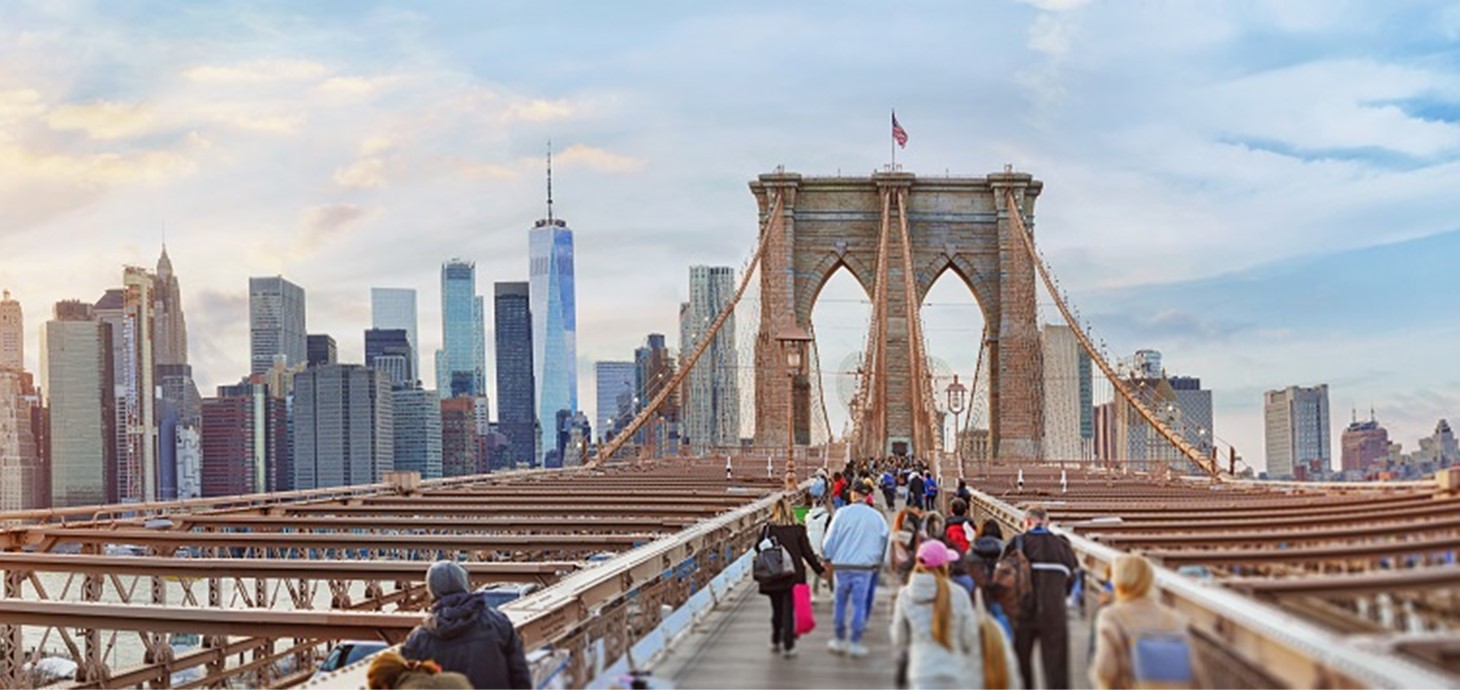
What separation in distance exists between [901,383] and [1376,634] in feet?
249

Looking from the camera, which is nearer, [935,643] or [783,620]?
[935,643]

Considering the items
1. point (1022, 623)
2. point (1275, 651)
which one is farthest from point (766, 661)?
point (1275, 651)

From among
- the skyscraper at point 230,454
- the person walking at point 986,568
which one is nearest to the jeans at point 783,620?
the person walking at point 986,568

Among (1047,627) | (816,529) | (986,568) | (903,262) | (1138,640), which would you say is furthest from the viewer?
(903,262)

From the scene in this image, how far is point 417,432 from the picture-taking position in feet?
630

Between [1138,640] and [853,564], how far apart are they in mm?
5269

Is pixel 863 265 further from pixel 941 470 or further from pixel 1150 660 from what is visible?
pixel 1150 660

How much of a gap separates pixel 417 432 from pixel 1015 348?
432 ft

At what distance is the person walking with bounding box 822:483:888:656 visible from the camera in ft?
31.8

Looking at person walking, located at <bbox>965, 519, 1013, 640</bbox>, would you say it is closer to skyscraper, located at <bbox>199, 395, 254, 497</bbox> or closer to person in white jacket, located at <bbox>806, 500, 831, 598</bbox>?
person in white jacket, located at <bbox>806, 500, 831, 598</bbox>

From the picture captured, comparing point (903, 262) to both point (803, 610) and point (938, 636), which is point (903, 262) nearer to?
point (803, 610)

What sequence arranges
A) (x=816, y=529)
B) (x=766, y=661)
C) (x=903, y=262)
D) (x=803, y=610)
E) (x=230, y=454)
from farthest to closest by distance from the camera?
1. (x=230, y=454)
2. (x=903, y=262)
3. (x=816, y=529)
4. (x=803, y=610)
5. (x=766, y=661)

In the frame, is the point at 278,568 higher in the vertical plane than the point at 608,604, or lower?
lower

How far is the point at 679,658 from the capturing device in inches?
372
